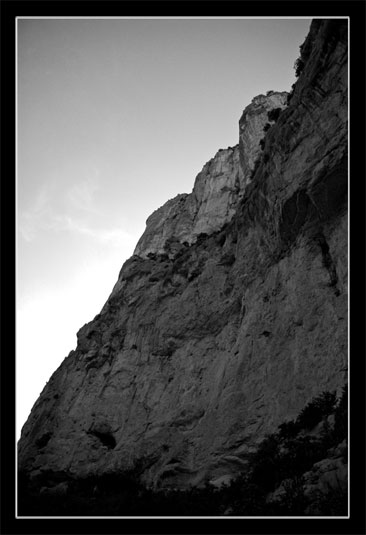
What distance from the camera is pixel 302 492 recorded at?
31.0 feet

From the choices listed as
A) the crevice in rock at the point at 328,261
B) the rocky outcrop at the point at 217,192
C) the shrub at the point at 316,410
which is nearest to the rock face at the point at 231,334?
the crevice in rock at the point at 328,261

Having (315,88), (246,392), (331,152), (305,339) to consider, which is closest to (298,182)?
(331,152)

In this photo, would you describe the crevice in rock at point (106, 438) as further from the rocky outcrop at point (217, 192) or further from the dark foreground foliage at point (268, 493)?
the rocky outcrop at point (217, 192)

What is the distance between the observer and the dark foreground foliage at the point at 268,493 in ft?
30.4

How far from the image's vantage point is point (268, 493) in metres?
11.7

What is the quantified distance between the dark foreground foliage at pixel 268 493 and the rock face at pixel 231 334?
1.41 meters

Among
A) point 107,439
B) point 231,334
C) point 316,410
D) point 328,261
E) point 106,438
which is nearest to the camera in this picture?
point 316,410

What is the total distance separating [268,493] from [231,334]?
590 inches

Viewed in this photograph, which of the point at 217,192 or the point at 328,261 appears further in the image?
the point at 217,192

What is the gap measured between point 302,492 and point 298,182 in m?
16.0

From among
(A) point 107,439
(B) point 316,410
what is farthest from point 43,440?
(B) point 316,410

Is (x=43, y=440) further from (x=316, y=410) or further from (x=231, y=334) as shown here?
(x=316, y=410)

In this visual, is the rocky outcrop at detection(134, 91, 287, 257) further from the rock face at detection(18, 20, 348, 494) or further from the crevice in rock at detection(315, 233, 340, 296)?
the crevice in rock at detection(315, 233, 340, 296)

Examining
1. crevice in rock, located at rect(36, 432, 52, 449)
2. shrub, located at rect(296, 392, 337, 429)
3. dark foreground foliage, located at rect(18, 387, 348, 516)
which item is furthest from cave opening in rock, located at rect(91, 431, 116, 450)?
shrub, located at rect(296, 392, 337, 429)
